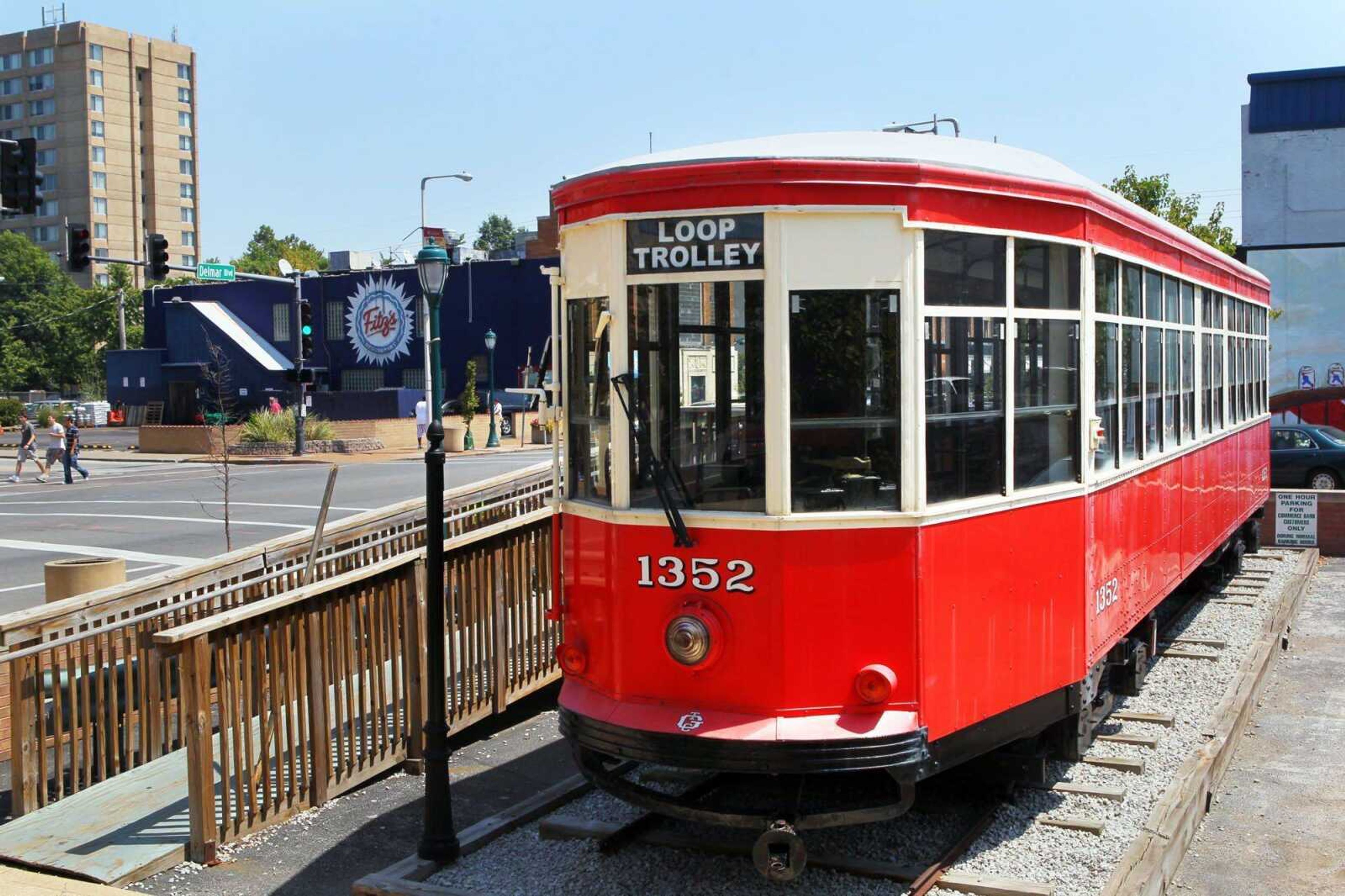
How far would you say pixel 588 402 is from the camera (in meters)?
6.20

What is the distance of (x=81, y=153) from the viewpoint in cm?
10638

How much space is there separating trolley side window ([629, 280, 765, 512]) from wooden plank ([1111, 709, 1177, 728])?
4223mm

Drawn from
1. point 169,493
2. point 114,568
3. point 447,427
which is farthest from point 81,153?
point 114,568

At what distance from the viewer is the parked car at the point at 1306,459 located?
76.5 feet

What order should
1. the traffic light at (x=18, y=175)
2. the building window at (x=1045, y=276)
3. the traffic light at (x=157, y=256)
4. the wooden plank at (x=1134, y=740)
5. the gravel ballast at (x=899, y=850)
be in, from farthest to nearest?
the traffic light at (x=157, y=256)
the traffic light at (x=18, y=175)
the wooden plank at (x=1134, y=740)
the building window at (x=1045, y=276)
the gravel ballast at (x=899, y=850)

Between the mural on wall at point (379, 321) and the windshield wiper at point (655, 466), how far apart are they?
4762cm

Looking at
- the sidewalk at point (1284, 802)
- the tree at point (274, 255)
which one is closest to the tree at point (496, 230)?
the tree at point (274, 255)

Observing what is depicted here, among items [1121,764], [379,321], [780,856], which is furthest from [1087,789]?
[379,321]

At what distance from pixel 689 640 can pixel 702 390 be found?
1.07 m

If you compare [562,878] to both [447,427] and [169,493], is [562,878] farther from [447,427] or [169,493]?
[447,427]

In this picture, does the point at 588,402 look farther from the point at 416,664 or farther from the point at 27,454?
the point at 27,454

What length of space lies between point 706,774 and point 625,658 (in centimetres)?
155

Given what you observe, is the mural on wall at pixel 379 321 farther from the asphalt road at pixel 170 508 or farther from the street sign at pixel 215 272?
the street sign at pixel 215 272

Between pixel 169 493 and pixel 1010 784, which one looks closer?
pixel 1010 784
